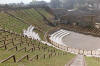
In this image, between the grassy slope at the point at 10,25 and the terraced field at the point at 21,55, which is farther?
the grassy slope at the point at 10,25

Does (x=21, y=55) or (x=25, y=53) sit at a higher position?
(x=21, y=55)

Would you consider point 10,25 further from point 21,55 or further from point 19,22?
point 21,55

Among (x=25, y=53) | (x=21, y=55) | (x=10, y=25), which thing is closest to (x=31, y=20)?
(x=10, y=25)

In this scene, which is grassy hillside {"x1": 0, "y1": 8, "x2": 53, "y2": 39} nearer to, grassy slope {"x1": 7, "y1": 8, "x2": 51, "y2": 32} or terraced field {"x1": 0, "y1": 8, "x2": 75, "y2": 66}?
grassy slope {"x1": 7, "y1": 8, "x2": 51, "y2": 32}

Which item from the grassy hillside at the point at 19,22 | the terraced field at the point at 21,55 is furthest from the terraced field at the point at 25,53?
the grassy hillside at the point at 19,22

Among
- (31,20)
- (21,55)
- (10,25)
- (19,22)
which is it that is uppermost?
(21,55)

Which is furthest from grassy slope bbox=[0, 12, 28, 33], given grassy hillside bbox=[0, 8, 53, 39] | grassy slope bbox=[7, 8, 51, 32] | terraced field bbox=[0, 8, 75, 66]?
grassy slope bbox=[7, 8, 51, 32]

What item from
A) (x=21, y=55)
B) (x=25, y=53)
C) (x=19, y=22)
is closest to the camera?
(x=21, y=55)

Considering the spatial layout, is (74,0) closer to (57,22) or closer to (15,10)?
(57,22)

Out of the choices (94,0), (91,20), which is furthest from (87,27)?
(94,0)

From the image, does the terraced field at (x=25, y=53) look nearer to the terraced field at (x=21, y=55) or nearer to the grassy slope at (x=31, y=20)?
the terraced field at (x=21, y=55)

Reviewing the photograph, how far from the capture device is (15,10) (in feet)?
133

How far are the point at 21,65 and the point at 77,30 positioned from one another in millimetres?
36523

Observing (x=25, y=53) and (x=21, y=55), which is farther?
(x=25, y=53)
